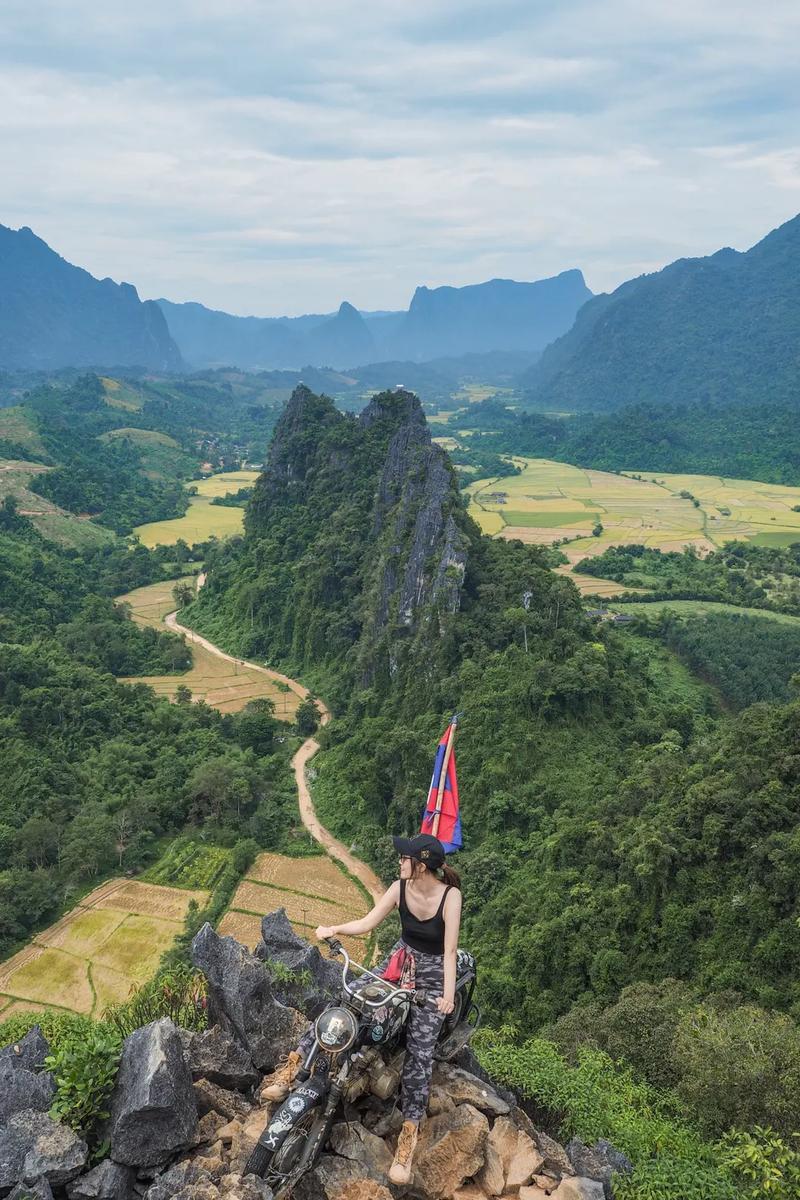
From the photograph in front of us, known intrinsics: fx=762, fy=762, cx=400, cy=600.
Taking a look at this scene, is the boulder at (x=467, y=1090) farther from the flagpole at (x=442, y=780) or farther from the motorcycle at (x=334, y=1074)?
the flagpole at (x=442, y=780)

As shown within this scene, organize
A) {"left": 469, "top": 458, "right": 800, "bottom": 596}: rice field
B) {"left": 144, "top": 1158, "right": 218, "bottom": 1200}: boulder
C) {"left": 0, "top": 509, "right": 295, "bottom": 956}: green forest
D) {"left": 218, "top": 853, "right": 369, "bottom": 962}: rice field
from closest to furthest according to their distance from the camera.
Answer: {"left": 144, "top": 1158, "right": 218, "bottom": 1200}: boulder, {"left": 218, "top": 853, "right": 369, "bottom": 962}: rice field, {"left": 0, "top": 509, "right": 295, "bottom": 956}: green forest, {"left": 469, "top": 458, "right": 800, "bottom": 596}: rice field

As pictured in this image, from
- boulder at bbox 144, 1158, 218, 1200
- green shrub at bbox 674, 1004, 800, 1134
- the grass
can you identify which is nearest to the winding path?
green shrub at bbox 674, 1004, 800, 1134

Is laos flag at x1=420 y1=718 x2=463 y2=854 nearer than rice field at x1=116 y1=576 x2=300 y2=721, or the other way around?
laos flag at x1=420 y1=718 x2=463 y2=854

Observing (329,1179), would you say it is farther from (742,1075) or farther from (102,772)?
(102,772)

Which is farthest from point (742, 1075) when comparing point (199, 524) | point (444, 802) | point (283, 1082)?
point (199, 524)

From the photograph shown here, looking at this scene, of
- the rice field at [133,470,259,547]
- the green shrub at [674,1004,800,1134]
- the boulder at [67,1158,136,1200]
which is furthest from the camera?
the rice field at [133,470,259,547]

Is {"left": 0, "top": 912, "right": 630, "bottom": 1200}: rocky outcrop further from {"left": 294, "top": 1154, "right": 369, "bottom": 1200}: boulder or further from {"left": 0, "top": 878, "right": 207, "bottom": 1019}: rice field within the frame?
{"left": 0, "top": 878, "right": 207, "bottom": 1019}: rice field

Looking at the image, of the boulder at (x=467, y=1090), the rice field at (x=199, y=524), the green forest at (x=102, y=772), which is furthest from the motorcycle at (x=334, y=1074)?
the rice field at (x=199, y=524)
